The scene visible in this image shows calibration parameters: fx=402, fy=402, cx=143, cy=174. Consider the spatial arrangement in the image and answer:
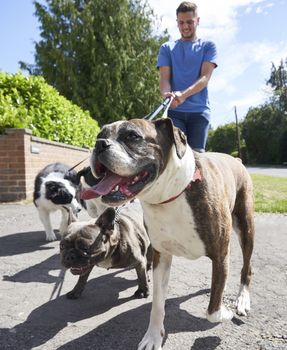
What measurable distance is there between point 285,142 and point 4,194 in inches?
1432

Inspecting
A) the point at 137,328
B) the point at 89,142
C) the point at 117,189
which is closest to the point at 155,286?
the point at 137,328

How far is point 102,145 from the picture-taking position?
7.35 ft

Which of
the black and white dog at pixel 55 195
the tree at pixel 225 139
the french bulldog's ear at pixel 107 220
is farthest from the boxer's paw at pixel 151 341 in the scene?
the tree at pixel 225 139

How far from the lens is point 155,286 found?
282cm

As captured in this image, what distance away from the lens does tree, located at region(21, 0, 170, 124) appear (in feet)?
80.9

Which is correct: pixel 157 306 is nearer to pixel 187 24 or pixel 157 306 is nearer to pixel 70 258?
pixel 70 258

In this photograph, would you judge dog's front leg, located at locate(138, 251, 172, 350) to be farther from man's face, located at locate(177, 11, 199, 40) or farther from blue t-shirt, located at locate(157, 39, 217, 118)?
man's face, located at locate(177, 11, 199, 40)

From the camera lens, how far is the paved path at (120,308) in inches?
106

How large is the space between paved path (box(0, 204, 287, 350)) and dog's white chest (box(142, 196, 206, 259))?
2.04 feet

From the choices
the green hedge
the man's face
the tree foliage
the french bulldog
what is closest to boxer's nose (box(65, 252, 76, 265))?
the french bulldog

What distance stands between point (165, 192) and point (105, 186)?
40 centimetres

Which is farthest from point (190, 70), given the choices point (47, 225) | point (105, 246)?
point (47, 225)

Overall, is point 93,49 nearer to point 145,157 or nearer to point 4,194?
point 4,194

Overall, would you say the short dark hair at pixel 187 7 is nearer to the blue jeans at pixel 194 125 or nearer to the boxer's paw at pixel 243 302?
the blue jeans at pixel 194 125
